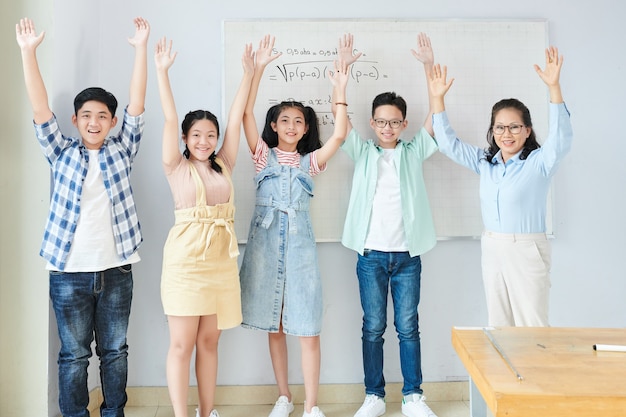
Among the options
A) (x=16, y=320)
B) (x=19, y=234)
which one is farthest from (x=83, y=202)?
(x=16, y=320)

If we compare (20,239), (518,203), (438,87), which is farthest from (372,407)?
(20,239)

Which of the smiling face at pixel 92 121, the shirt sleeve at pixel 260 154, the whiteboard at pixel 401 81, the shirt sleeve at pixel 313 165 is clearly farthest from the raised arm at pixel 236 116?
the smiling face at pixel 92 121

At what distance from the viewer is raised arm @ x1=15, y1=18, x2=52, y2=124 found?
5.54 ft

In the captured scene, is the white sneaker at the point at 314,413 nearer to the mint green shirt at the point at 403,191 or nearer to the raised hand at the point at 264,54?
the mint green shirt at the point at 403,191

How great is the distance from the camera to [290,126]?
2043mm

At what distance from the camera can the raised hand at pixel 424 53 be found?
2150mm

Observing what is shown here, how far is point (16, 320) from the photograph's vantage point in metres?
1.87

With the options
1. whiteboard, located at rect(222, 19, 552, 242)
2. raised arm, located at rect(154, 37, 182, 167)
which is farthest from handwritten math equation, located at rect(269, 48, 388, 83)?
raised arm, located at rect(154, 37, 182, 167)

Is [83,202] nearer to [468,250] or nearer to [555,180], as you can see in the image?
[468,250]

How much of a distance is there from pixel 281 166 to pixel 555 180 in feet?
4.58

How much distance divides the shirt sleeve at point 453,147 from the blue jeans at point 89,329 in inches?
57.6

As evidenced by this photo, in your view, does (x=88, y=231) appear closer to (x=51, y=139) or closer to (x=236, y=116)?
(x=51, y=139)

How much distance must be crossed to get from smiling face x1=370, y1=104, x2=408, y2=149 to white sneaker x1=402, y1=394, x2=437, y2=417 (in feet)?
3.86

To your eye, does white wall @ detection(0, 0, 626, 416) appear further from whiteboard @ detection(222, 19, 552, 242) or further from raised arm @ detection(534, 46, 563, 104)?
raised arm @ detection(534, 46, 563, 104)
